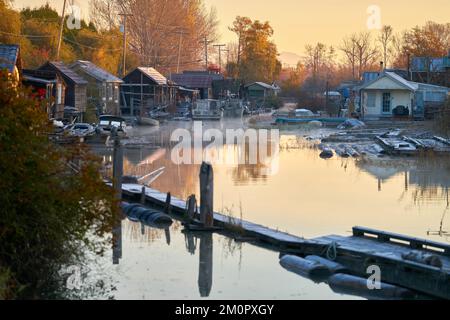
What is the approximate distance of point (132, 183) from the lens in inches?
993

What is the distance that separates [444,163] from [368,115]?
2399cm

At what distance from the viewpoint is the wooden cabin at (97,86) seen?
55000mm

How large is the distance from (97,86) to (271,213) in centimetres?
3591

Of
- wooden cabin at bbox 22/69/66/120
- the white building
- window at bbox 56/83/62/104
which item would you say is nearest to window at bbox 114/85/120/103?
wooden cabin at bbox 22/69/66/120

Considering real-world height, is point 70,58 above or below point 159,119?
above

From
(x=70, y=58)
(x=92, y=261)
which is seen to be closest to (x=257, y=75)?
(x=70, y=58)

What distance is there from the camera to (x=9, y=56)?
32375 millimetres

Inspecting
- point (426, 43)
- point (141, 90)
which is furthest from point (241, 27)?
point (141, 90)

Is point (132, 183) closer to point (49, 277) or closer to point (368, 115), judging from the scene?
point (49, 277)

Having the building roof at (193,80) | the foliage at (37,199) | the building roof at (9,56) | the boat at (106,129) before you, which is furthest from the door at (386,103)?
the foliage at (37,199)

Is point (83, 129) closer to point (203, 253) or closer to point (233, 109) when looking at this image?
point (203, 253)

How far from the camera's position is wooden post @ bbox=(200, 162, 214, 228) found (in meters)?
18.2

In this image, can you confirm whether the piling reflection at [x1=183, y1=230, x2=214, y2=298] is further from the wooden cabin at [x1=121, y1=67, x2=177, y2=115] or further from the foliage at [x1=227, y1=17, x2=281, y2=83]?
the foliage at [x1=227, y1=17, x2=281, y2=83]

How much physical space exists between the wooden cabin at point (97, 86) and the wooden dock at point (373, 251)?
3657 cm
